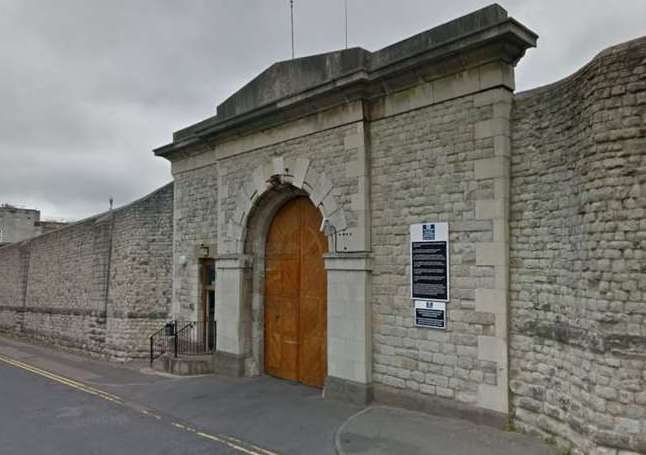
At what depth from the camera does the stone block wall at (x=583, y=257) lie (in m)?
4.95

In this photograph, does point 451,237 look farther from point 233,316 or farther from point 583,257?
point 233,316

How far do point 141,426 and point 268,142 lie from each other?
19.2 feet

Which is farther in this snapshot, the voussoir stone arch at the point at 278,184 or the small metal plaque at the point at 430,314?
the voussoir stone arch at the point at 278,184

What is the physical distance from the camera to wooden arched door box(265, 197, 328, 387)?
9.37 metres

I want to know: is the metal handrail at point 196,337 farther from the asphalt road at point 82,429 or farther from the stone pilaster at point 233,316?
the asphalt road at point 82,429

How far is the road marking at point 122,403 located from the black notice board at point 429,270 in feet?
10.4

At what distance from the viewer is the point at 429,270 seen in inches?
288

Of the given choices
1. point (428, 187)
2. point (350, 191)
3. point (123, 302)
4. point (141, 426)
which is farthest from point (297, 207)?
point (123, 302)

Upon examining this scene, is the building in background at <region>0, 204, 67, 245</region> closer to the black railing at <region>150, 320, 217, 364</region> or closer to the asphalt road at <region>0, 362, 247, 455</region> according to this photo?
the black railing at <region>150, 320, 217, 364</region>

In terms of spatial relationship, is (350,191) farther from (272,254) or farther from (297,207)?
(272,254)

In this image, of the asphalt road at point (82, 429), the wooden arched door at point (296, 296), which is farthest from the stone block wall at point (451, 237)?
the asphalt road at point (82, 429)

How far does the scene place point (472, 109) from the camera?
6965 mm

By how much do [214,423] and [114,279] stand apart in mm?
8186

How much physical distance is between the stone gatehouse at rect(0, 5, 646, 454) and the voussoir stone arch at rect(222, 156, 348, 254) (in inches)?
1.5
